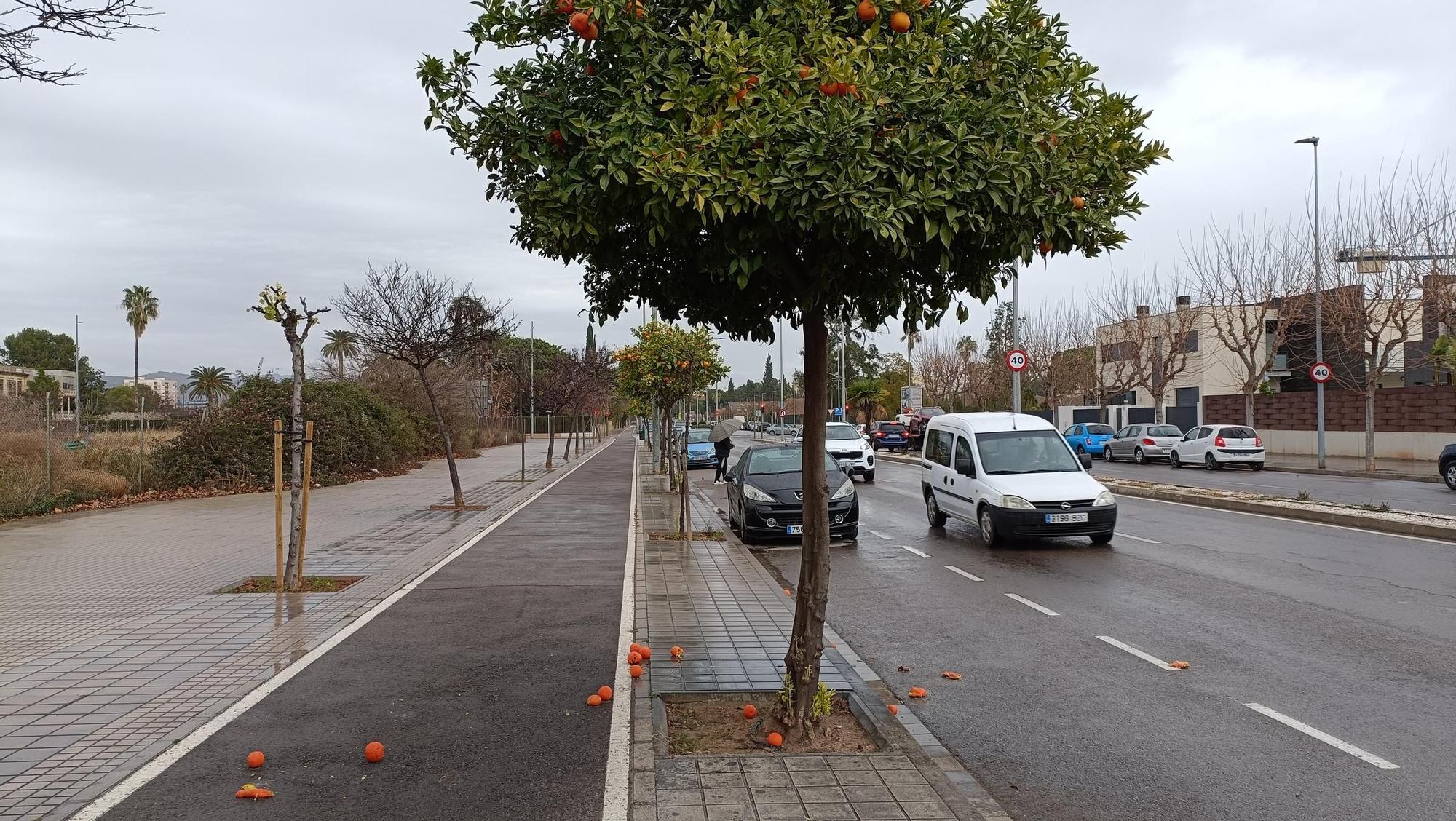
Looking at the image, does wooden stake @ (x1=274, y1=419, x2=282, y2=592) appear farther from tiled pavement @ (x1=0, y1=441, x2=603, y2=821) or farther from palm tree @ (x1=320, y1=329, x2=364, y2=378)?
palm tree @ (x1=320, y1=329, x2=364, y2=378)

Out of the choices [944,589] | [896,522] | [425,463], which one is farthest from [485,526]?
[425,463]

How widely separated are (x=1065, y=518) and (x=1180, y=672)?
232 inches

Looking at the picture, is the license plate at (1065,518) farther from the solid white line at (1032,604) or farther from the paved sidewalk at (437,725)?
the paved sidewalk at (437,725)

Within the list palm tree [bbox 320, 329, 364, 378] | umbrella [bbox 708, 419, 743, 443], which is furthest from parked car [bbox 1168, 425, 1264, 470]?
palm tree [bbox 320, 329, 364, 378]

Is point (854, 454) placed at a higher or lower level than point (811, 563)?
lower

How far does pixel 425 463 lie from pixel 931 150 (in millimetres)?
36488

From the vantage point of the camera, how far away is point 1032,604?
30.3 ft

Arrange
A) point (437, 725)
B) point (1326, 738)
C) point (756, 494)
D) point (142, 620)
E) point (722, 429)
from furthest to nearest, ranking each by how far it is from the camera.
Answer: point (722, 429), point (756, 494), point (142, 620), point (437, 725), point (1326, 738)

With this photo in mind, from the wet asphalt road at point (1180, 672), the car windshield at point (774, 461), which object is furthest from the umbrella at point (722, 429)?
the wet asphalt road at point (1180, 672)

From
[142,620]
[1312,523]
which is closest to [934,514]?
[1312,523]

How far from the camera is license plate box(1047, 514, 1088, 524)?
1245 cm

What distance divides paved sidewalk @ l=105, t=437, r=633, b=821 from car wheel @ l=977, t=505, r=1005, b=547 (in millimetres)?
5712

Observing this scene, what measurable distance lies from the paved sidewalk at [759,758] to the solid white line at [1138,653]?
2130mm

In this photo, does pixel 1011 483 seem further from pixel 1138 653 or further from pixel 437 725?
pixel 437 725
